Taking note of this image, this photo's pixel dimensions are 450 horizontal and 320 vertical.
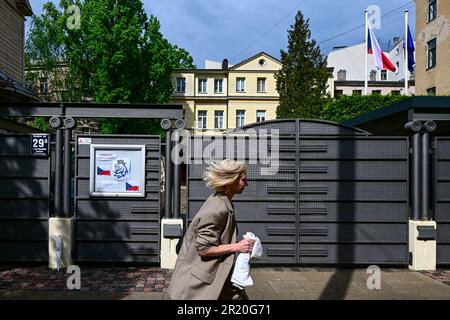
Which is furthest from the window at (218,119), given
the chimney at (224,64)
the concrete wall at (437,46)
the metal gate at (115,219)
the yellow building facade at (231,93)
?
the metal gate at (115,219)

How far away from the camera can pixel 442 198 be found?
8.01m

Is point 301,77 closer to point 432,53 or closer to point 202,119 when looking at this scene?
point 432,53

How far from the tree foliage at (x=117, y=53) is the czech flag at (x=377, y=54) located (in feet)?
49.2

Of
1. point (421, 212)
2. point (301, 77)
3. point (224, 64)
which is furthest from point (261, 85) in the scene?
point (421, 212)

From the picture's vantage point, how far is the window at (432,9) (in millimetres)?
28725

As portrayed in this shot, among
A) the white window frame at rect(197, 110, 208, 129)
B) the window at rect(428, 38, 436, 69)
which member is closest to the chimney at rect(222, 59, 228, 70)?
the white window frame at rect(197, 110, 208, 129)

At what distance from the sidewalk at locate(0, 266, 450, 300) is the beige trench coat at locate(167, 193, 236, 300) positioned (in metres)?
3.23

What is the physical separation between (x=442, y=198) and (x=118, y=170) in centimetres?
621

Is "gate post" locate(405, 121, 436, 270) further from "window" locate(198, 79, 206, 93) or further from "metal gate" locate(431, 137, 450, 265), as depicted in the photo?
"window" locate(198, 79, 206, 93)

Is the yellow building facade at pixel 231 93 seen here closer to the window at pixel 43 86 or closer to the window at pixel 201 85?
the window at pixel 201 85

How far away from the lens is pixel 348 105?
2573 cm

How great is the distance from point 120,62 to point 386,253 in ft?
82.9

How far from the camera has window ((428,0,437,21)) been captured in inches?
1131
